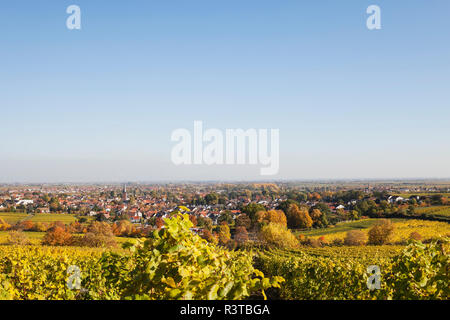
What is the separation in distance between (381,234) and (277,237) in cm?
1626

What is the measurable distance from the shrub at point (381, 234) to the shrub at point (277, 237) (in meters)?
12.0

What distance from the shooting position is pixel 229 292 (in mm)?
2070

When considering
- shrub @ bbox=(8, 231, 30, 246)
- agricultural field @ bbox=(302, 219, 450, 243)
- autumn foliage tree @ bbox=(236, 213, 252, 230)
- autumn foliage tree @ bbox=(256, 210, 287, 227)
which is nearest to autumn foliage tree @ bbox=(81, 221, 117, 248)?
shrub @ bbox=(8, 231, 30, 246)

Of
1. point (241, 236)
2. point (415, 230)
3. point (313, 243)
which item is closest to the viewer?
point (313, 243)

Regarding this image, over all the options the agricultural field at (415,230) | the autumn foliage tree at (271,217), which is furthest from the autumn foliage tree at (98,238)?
the agricultural field at (415,230)

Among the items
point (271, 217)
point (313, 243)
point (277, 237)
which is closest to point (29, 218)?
point (271, 217)

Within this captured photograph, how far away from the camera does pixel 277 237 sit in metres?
46.7

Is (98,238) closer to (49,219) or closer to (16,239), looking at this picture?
(16,239)

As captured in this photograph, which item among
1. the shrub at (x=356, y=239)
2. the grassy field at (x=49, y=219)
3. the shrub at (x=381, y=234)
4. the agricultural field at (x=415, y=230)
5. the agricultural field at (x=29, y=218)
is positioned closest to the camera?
the agricultural field at (x=415, y=230)

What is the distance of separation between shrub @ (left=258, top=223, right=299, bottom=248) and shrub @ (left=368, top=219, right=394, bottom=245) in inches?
471

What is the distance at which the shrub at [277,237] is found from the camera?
44547 millimetres

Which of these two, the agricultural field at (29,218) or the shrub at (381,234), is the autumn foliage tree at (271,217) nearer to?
the shrub at (381,234)
